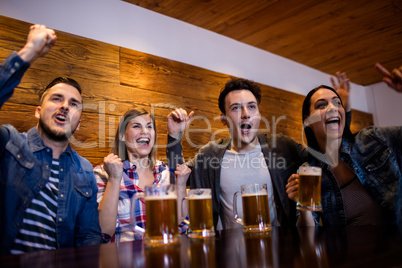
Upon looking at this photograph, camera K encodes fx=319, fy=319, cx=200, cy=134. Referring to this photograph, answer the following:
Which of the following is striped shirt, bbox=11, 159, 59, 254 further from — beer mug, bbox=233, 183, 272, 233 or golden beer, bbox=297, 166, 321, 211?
golden beer, bbox=297, 166, 321, 211

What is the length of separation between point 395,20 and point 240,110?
262 centimetres

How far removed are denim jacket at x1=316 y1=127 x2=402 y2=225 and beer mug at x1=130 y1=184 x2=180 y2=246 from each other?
1.04 metres

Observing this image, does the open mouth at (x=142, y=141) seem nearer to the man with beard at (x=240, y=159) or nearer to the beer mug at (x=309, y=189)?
the man with beard at (x=240, y=159)

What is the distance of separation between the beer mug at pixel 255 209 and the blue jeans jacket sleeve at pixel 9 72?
937 mm

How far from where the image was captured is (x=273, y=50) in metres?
3.99

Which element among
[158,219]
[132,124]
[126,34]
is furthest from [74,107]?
[126,34]

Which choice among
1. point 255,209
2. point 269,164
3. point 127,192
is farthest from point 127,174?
point 255,209

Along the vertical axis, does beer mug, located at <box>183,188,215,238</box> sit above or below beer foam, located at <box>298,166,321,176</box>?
below

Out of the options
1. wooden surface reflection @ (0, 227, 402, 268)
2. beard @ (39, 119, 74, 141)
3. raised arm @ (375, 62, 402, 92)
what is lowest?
wooden surface reflection @ (0, 227, 402, 268)

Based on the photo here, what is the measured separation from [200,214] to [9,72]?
33.4 inches

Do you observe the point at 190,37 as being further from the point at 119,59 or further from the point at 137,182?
the point at 137,182

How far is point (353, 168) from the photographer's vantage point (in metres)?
1.69

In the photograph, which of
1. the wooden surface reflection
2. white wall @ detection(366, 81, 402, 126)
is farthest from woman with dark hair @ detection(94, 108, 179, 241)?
white wall @ detection(366, 81, 402, 126)

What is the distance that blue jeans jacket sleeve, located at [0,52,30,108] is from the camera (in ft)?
3.73
